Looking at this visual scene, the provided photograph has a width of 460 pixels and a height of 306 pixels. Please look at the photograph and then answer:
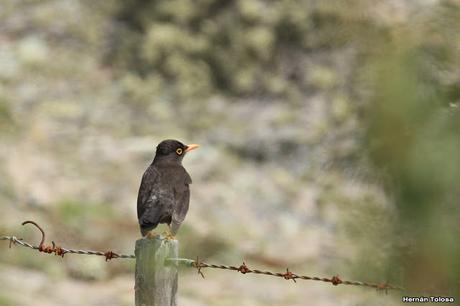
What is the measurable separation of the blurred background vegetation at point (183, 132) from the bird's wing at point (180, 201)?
1349mm

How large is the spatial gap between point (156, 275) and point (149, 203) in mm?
1603

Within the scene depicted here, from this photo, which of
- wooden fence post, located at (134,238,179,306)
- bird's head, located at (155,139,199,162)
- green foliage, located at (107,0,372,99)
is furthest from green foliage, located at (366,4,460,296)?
green foliage, located at (107,0,372,99)

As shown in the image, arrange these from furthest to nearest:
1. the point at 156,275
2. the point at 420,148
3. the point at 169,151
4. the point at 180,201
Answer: the point at 169,151, the point at 180,201, the point at 156,275, the point at 420,148

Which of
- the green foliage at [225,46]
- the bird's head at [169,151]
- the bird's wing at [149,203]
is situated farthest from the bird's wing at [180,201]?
the green foliage at [225,46]

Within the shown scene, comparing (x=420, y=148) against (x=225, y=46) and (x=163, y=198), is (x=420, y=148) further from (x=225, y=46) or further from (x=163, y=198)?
(x=225, y=46)

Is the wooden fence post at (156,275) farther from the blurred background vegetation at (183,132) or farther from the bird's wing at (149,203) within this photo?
the blurred background vegetation at (183,132)

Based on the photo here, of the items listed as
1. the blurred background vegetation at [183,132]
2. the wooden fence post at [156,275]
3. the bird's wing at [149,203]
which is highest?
the blurred background vegetation at [183,132]

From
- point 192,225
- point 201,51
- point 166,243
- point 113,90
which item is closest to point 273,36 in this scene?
point 201,51

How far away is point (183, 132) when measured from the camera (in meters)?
19.5

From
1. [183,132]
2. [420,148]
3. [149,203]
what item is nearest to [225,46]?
[183,132]

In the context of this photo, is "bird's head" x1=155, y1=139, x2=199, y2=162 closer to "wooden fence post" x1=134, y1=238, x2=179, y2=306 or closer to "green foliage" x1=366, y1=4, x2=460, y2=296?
"wooden fence post" x1=134, y1=238, x2=179, y2=306

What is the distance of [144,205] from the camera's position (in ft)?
21.2

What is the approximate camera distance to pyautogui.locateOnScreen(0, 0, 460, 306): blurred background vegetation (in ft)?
48.4

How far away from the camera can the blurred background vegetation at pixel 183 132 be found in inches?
581
